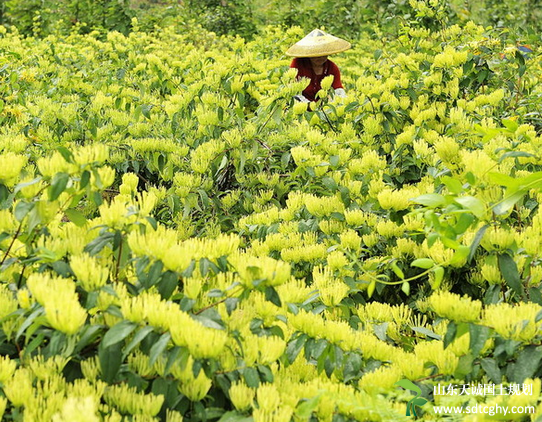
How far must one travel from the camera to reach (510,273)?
5.35 ft

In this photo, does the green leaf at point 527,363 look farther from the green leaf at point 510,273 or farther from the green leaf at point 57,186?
the green leaf at point 57,186

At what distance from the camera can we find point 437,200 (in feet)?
5.15

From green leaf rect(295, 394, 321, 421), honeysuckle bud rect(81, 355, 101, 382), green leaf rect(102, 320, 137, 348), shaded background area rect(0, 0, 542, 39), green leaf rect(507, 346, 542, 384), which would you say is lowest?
shaded background area rect(0, 0, 542, 39)

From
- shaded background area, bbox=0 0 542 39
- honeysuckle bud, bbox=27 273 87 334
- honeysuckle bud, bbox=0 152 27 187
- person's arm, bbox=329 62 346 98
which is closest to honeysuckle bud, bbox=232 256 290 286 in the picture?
honeysuckle bud, bbox=27 273 87 334

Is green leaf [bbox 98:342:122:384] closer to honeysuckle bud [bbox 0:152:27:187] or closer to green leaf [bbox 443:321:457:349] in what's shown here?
honeysuckle bud [bbox 0:152:27:187]

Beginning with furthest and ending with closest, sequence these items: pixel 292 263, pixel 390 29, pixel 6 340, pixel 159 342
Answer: pixel 390 29
pixel 292 263
pixel 6 340
pixel 159 342

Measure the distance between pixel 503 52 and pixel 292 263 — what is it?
95.2 inches

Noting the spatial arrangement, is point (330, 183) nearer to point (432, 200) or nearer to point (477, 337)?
point (432, 200)

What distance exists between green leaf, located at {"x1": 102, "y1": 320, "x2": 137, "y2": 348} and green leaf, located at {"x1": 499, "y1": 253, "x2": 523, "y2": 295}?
927 mm

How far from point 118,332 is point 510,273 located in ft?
3.19

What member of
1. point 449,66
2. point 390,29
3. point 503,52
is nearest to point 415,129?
point 449,66

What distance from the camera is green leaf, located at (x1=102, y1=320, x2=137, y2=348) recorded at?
1209mm

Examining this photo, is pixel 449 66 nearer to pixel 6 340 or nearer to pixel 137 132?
pixel 137 132

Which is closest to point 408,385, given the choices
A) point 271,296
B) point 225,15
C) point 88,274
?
point 271,296
